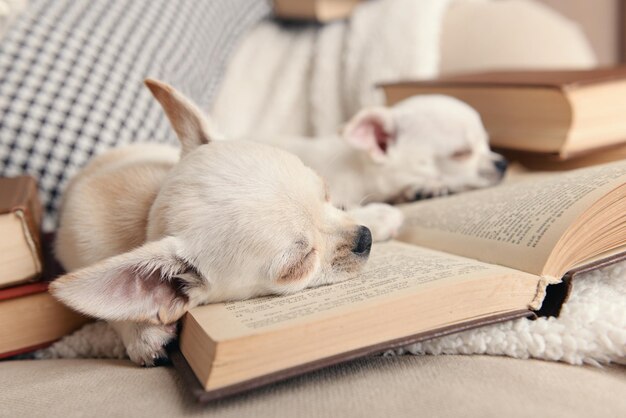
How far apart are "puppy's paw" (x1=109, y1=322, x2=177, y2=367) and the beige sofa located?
0.02 metres

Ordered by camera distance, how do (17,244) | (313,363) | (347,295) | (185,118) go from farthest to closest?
(185,118) → (17,244) → (347,295) → (313,363)

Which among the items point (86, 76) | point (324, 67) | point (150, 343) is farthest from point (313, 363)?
point (324, 67)

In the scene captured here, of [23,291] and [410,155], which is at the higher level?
[410,155]

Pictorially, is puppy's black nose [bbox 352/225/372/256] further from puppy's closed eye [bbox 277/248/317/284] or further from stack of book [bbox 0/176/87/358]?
stack of book [bbox 0/176/87/358]

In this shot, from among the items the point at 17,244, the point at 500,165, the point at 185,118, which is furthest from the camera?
the point at 500,165

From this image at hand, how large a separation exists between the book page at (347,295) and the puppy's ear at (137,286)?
1.9 inches

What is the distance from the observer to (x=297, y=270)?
89 cm

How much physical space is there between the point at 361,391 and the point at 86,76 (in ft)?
3.96

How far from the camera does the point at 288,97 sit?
2061mm

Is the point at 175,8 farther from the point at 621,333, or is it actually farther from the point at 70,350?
the point at 621,333

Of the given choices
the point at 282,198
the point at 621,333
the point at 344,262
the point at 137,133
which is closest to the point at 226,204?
the point at 282,198

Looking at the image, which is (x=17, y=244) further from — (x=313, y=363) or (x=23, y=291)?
(x=313, y=363)

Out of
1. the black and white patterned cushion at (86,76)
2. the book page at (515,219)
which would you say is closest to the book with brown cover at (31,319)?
the black and white patterned cushion at (86,76)

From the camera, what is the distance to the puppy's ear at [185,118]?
3.49ft
